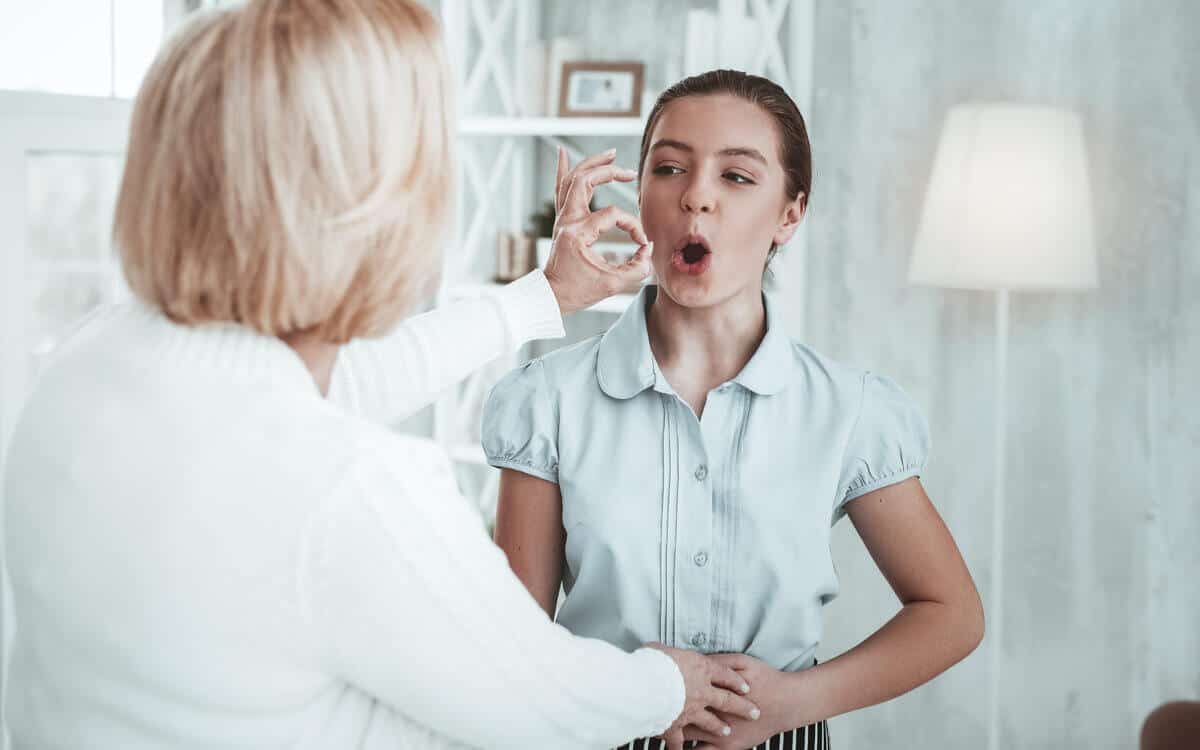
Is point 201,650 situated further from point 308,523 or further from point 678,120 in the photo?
point 678,120

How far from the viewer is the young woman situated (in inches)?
47.6

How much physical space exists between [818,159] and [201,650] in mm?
2402

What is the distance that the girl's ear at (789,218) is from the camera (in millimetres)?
1368

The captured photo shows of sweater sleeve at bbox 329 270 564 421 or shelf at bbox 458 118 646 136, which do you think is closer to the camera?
sweater sleeve at bbox 329 270 564 421

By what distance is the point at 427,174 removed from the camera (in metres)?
0.82

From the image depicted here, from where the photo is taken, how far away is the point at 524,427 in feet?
4.20

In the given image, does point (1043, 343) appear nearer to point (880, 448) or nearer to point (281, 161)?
point (880, 448)

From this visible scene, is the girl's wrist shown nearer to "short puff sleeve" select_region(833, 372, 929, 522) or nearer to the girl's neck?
"short puff sleeve" select_region(833, 372, 929, 522)

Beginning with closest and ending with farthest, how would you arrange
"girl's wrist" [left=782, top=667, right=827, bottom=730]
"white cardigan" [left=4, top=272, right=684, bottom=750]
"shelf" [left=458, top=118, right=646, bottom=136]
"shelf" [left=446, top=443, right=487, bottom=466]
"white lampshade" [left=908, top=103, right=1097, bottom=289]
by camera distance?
1. "white cardigan" [left=4, top=272, right=684, bottom=750]
2. "girl's wrist" [left=782, top=667, right=827, bottom=730]
3. "white lampshade" [left=908, top=103, right=1097, bottom=289]
4. "shelf" [left=458, top=118, right=646, bottom=136]
5. "shelf" [left=446, top=443, right=487, bottom=466]

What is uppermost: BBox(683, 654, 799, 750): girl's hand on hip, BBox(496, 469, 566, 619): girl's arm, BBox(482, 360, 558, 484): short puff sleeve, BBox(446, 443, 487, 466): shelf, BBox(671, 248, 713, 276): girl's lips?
BBox(671, 248, 713, 276): girl's lips

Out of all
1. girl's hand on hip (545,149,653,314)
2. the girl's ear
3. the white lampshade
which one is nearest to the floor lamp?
the white lampshade

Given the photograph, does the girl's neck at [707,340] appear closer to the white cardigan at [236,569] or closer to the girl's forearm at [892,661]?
the girl's forearm at [892,661]

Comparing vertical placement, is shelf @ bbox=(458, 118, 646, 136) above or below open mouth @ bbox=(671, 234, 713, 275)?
above

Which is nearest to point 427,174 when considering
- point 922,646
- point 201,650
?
point 201,650
